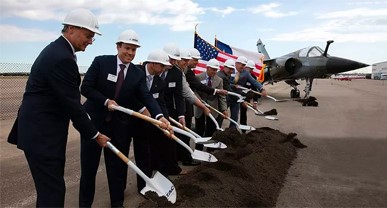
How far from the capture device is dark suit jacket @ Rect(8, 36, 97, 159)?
262 centimetres

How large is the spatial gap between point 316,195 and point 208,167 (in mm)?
1369

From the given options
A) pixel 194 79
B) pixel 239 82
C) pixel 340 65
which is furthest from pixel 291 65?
pixel 194 79

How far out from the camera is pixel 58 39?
109 inches

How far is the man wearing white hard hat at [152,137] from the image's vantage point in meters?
4.12

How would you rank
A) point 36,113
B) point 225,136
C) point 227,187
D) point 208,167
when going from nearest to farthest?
point 36,113, point 227,187, point 208,167, point 225,136

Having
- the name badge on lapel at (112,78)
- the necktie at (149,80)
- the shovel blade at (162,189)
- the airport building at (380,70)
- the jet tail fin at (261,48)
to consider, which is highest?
the jet tail fin at (261,48)

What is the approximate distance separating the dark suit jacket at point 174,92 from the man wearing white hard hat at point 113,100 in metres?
1.13

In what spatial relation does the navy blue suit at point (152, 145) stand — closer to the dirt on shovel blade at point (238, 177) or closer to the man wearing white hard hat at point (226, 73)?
the dirt on shovel blade at point (238, 177)

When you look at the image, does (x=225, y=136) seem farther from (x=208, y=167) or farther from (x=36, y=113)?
(x=36, y=113)

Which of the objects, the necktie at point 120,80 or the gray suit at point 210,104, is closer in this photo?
the necktie at point 120,80


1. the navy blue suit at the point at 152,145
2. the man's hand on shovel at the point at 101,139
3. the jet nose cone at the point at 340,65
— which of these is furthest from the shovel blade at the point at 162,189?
the jet nose cone at the point at 340,65

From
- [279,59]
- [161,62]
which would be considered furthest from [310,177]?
[279,59]

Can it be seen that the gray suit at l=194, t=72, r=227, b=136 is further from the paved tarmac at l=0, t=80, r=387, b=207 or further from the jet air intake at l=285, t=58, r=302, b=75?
the jet air intake at l=285, t=58, r=302, b=75

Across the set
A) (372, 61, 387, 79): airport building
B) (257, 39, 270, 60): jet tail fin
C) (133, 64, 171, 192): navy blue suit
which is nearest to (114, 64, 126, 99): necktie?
(133, 64, 171, 192): navy blue suit
